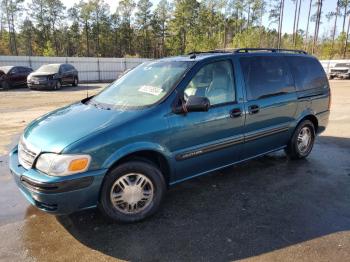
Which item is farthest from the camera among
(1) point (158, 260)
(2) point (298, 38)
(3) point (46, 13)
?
(3) point (46, 13)

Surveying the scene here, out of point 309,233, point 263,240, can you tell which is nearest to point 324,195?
point 309,233

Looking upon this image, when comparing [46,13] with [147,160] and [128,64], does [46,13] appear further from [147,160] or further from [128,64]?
[147,160]

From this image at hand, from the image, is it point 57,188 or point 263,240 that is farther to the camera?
point 263,240

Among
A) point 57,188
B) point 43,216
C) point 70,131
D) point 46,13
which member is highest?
point 46,13

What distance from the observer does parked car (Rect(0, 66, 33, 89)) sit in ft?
65.7

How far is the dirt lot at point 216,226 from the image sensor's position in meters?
3.02

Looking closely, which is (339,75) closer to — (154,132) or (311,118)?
(311,118)

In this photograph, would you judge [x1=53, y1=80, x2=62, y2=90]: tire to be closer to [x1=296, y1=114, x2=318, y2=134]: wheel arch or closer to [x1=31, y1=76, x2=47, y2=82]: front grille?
[x1=31, y1=76, x2=47, y2=82]: front grille

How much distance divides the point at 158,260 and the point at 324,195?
250cm

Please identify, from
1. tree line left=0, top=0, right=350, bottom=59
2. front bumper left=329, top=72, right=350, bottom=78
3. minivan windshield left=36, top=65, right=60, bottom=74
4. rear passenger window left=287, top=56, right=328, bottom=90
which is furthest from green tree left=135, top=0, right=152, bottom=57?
rear passenger window left=287, top=56, right=328, bottom=90

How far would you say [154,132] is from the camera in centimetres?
347

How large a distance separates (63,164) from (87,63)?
99.4ft

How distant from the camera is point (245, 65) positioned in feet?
14.7

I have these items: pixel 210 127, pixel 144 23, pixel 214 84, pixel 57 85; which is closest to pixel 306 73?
pixel 214 84
